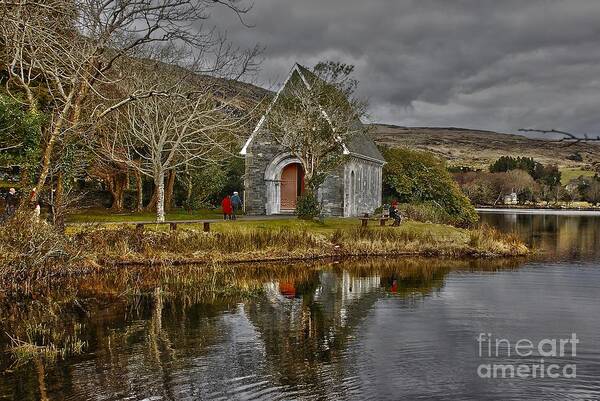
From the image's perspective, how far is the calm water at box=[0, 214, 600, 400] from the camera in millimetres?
10930

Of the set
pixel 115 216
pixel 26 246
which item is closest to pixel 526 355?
pixel 26 246

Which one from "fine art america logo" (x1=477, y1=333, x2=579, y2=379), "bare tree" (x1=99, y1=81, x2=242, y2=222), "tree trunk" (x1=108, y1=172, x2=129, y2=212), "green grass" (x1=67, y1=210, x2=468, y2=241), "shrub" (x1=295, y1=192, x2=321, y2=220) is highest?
"bare tree" (x1=99, y1=81, x2=242, y2=222)

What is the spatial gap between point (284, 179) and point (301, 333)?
27450 millimetres

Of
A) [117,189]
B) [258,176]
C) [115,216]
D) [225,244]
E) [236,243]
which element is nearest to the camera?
[225,244]

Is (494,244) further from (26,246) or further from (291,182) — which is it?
(26,246)

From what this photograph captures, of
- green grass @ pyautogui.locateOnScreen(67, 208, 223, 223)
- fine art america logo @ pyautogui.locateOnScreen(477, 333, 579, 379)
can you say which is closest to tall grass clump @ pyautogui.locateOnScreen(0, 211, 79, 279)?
green grass @ pyautogui.locateOnScreen(67, 208, 223, 223)

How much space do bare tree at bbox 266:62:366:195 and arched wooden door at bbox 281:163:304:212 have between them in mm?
3803

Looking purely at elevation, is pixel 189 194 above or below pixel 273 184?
below

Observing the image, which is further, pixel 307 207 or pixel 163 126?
pixel 307 207

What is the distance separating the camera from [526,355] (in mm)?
13172

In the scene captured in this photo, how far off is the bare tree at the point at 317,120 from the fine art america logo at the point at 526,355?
2085cm

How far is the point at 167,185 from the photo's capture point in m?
43.3

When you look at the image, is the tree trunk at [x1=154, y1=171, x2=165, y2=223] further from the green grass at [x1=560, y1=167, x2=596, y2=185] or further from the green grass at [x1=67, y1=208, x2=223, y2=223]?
the green grass at [x1=560, y1=167, x2=596, y2=185]

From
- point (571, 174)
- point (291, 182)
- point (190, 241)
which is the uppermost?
point (571, 174)
